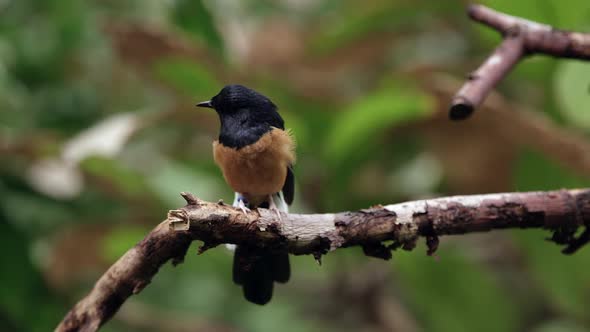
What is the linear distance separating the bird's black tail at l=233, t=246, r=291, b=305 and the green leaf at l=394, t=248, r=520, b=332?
0.89m

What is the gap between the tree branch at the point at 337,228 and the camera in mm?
1213

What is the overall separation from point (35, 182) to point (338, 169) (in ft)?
3.82

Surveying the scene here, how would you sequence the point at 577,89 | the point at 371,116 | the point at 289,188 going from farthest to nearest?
1. the point at 371,116
2. the point at 577,89
3. the point at 289,188

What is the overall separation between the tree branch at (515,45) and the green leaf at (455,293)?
935mm

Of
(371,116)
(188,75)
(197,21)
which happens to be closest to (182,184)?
(188,75)

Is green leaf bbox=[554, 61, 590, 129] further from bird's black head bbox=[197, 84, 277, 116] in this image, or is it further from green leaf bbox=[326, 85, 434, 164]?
bird's black head bbox=[197, 84, 277, 116]

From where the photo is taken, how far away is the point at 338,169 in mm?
2393

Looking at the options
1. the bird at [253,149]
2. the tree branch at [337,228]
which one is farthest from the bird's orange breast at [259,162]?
the tree branch at [337,228]

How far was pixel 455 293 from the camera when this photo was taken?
2.44 metres

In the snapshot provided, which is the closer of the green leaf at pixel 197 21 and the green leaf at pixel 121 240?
the green leaf at pixel 197 21

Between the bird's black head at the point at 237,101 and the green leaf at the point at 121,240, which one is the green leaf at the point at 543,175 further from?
the green leaf at the point at 121,240

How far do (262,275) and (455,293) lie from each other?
1.11 metres

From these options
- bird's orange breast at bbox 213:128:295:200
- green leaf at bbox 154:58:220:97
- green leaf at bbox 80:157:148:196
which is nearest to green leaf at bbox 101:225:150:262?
green leaf at bbox 80:157:148:196

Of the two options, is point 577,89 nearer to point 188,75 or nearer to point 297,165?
point 297,165
